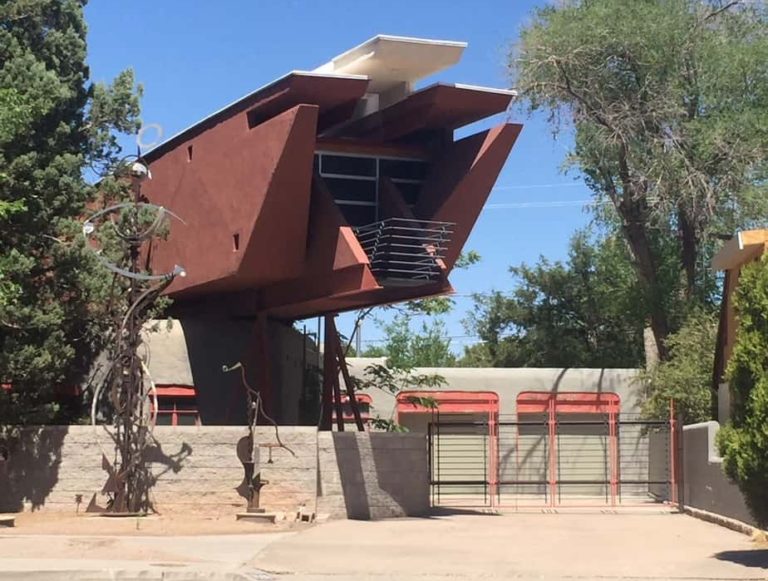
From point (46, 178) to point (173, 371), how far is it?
688cm

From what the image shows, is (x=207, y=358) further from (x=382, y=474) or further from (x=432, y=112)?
(x=432, y=112)

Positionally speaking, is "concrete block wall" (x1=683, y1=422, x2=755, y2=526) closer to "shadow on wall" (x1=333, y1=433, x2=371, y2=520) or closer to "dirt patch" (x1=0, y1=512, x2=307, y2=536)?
"shadow on wall" (x1=333, y1=433, x2=371, y2=520)

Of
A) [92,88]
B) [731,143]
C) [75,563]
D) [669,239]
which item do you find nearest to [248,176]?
[92,88]

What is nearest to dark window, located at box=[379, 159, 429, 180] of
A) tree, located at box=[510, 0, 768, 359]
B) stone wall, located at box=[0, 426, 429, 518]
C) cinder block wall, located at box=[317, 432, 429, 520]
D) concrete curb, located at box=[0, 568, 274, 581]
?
cinder block wall, located at box=[317, 432, 429, 520]

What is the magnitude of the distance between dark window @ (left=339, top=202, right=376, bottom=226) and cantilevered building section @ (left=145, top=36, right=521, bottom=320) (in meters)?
0.03

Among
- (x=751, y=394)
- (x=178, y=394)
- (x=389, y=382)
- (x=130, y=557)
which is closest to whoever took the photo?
(x=751, y=394)

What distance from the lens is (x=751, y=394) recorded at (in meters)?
12.9

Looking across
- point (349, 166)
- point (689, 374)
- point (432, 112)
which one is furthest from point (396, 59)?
point (689, 374)

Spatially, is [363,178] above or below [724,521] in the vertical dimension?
above

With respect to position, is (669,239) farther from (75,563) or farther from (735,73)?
(75,563)

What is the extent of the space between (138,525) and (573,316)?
1096 inches

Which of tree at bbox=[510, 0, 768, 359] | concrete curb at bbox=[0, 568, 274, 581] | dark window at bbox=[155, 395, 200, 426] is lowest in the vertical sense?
concrete curb at bbox=[0, 568, 274, 581]

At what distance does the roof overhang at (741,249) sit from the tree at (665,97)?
40.4ft

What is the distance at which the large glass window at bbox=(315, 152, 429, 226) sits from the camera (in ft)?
73.5
